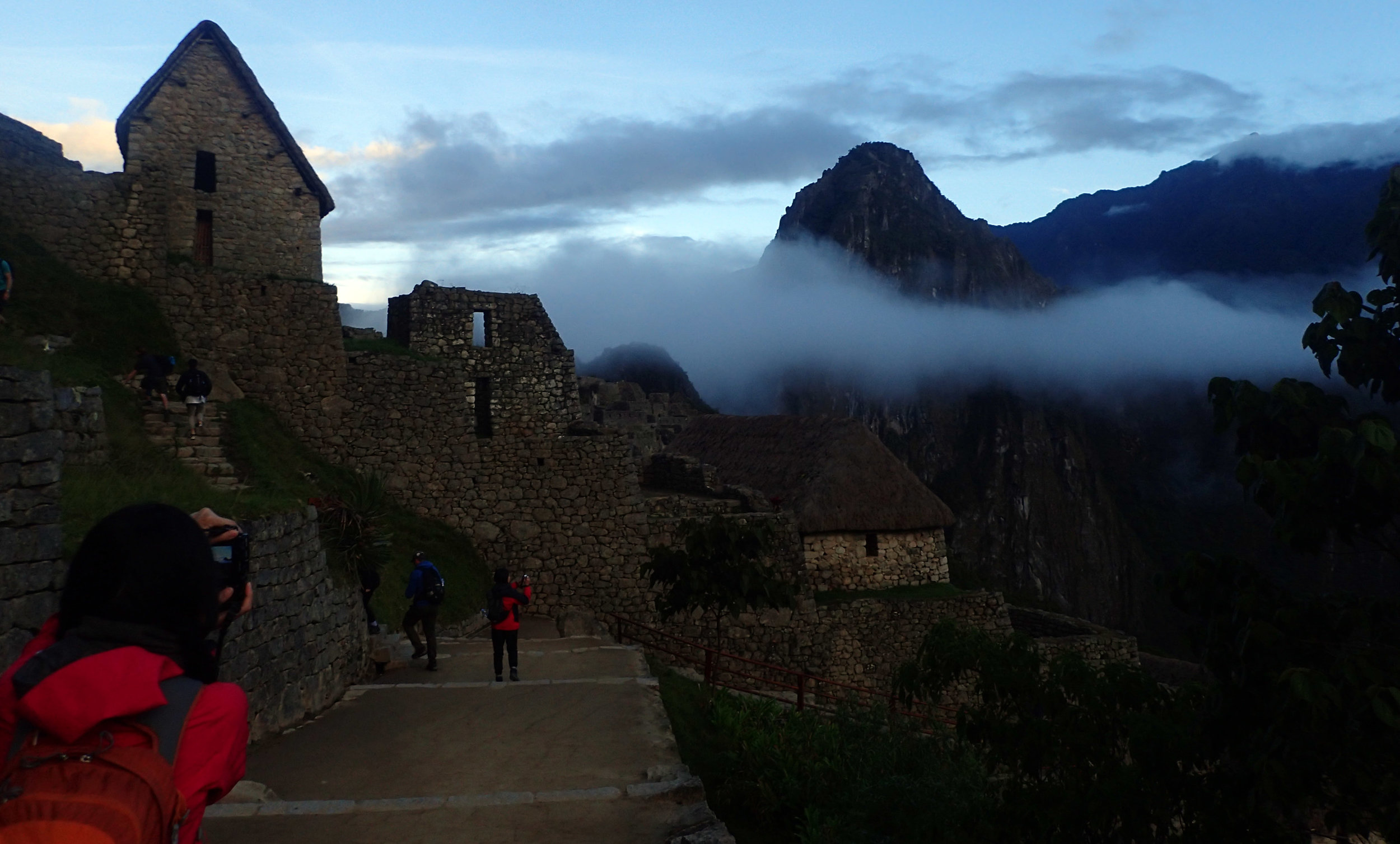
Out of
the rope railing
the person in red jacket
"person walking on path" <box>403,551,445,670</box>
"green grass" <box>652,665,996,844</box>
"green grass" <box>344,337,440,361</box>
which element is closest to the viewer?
the person in red jacket

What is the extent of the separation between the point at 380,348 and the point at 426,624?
7.46 meters

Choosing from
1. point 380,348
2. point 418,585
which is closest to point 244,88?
point 380,348

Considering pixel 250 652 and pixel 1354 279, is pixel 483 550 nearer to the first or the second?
pixel 250 652

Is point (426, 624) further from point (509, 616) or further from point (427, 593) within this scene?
point (509, 616)

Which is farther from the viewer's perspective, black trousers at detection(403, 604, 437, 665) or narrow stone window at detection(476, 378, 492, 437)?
narrow stone window at detection(476, 378, 492, 437)

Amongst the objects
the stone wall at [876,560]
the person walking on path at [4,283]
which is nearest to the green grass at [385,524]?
the person walking on path at [4,283]

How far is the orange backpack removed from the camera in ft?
6.56

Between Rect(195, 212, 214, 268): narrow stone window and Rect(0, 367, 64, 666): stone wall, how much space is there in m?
13.0

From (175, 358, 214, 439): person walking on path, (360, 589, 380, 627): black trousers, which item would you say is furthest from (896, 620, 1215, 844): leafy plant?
(175, 358, 214, 439): person walking on path

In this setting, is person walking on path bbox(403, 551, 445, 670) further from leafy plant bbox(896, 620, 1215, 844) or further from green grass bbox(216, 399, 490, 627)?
leafy plant bbox(896, 620, 1215, 844)

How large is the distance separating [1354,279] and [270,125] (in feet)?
354

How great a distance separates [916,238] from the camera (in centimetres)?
12875

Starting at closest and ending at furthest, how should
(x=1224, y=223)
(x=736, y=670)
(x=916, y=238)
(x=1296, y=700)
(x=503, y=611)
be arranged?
(x=1296, y=700) → (x=503, y=611) → (x=736, y=670) → (x=1224, y=223) → (x=916, y=238)

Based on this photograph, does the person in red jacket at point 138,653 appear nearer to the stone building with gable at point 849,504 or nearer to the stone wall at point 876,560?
the stone building with gable at point 849,504
